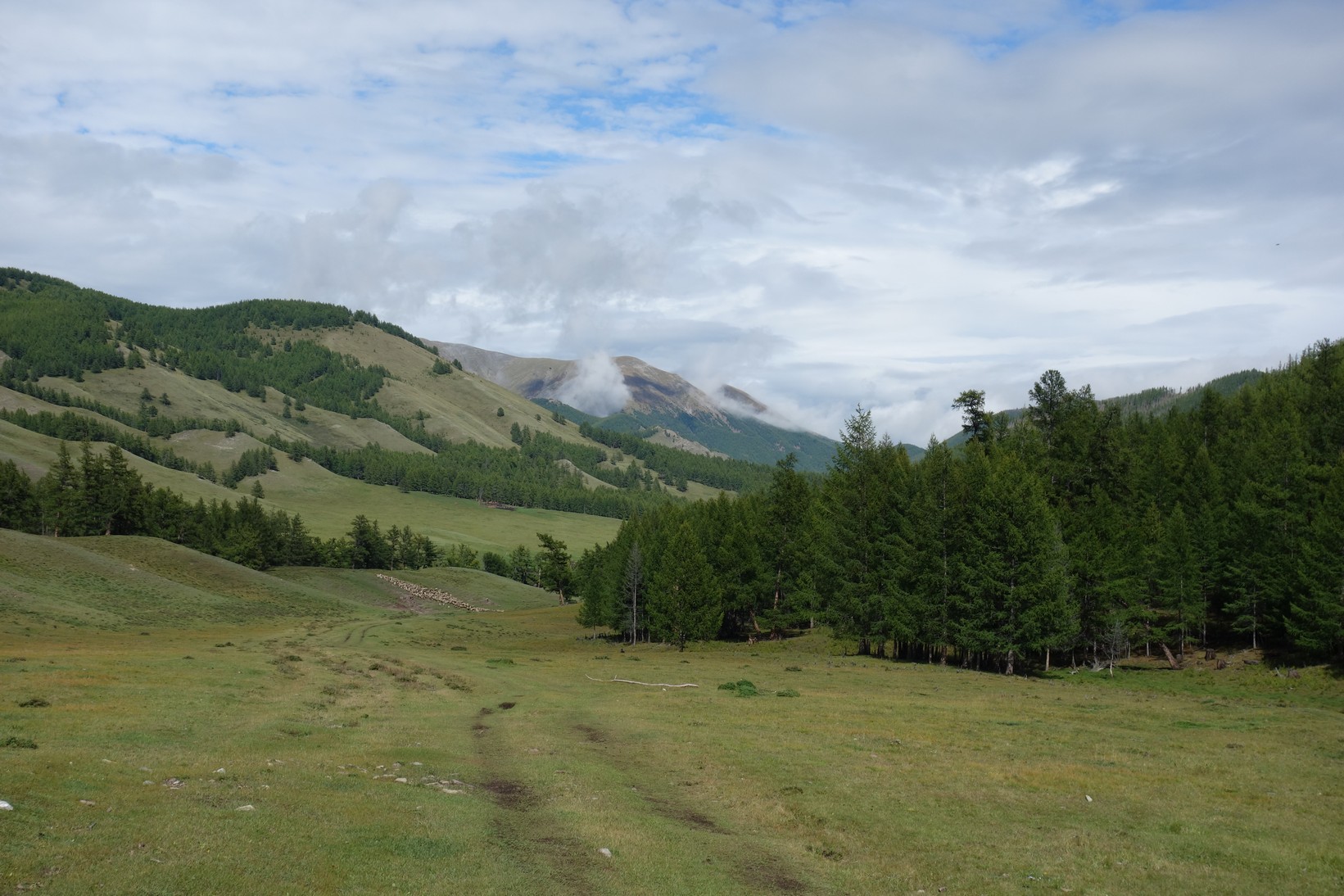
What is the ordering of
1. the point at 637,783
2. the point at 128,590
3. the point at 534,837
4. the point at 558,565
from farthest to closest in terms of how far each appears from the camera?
the point at 558,565 < the point at 128,590 < the point at 637,783 < the point at 534,837

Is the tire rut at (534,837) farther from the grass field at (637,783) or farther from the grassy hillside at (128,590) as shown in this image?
the grassy hillside at (128,590)

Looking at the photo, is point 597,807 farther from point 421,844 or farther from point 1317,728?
point 1317,728

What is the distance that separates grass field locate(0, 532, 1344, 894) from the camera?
16.9 metres

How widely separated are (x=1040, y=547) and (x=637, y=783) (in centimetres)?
5488

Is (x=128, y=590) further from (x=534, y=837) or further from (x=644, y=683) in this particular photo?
(x=534, y=837)

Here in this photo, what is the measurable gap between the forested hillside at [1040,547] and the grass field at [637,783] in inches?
546

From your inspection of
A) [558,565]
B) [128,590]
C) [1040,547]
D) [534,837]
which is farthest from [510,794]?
[558,565]

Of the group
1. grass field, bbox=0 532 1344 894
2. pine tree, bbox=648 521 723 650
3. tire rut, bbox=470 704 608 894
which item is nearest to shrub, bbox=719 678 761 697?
grass field, bbox=0 532 1344 894

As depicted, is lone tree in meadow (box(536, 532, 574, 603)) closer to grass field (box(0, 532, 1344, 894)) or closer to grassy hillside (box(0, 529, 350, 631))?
grassy hillside (box(0, 529, 350, 631))

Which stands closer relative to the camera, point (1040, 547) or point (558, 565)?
point (1040, 547)

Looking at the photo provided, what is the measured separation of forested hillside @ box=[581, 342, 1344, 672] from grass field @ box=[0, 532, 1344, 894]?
1387 centimetres

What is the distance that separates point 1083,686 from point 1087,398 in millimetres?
58211

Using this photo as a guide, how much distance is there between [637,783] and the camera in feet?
87.0

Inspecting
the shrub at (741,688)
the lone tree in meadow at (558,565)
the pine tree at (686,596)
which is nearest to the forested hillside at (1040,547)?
the pine tree at (686,596)
